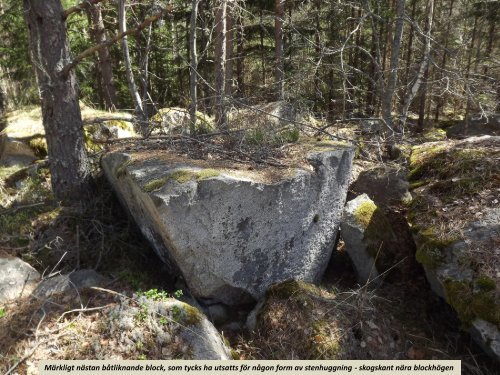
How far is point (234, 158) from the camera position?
493 cm

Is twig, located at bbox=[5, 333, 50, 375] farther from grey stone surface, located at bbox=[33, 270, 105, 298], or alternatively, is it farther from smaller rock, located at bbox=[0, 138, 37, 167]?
smaller rock, located at bbox=[0, 138, 37, 167]

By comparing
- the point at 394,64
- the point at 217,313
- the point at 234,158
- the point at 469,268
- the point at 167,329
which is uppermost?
the point at 394,64

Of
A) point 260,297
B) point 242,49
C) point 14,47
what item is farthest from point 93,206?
point 242,49

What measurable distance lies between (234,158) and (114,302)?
2224mm

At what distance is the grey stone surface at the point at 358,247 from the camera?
196 inches

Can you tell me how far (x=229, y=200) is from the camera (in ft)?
13.7

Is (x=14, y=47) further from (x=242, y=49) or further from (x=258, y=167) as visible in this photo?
(x=258, y=167)

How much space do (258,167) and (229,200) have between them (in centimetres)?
75

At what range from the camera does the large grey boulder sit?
4051 mm

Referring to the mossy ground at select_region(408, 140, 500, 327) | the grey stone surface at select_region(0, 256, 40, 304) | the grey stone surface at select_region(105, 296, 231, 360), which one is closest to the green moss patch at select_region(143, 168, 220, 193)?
the grey stone surface at select_region(105, 296, 231, 360)

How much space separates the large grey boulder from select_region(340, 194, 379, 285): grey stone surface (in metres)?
0.18

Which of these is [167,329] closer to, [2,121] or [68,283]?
[68,283]

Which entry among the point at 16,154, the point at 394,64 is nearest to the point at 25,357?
the point at 16,154

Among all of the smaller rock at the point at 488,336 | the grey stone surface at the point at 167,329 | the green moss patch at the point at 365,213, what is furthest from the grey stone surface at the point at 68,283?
the smaller rock at the point at 488,336
